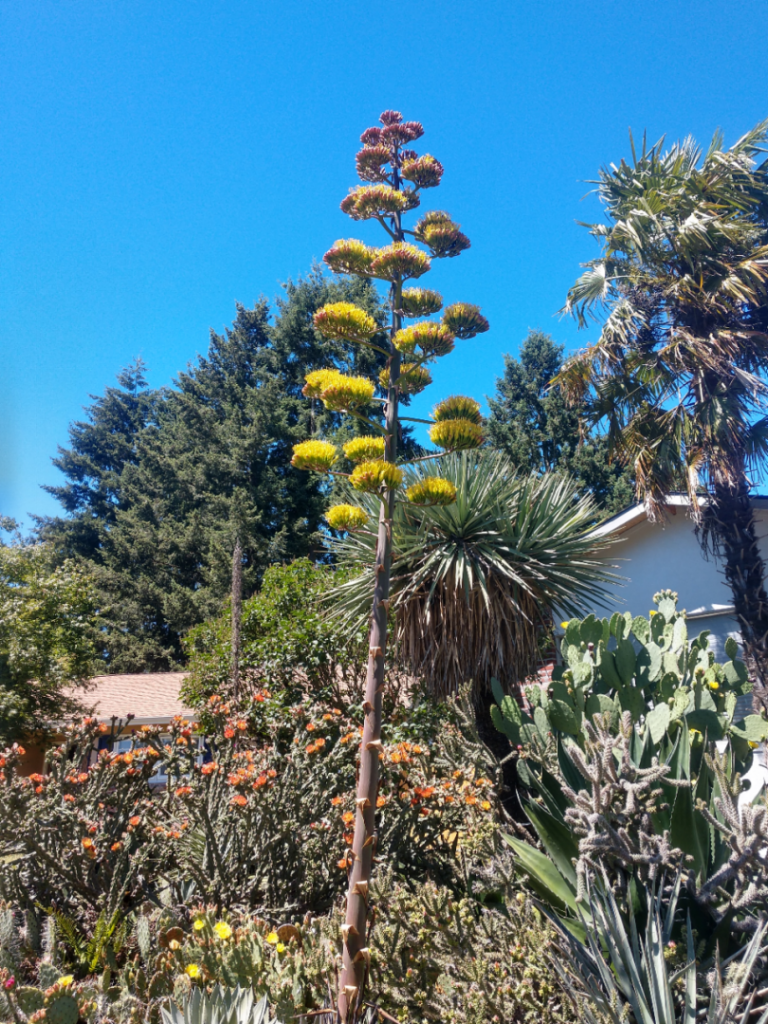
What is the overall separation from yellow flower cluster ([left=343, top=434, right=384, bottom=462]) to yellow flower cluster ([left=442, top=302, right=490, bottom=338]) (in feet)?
2.53

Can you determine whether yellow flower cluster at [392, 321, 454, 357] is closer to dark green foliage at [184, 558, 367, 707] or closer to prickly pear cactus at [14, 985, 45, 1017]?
prickly pear cactus at [14, 985, 45, 1017]

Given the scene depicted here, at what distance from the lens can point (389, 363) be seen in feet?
10.6

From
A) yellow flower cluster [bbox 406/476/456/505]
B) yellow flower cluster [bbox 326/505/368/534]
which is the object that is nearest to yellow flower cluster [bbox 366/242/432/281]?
yellow flower cluster [bbox 406/476/456/505]

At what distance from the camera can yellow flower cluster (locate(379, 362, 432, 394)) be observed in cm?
321

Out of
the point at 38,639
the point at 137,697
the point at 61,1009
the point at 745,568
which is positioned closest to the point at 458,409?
the point at 61,1009

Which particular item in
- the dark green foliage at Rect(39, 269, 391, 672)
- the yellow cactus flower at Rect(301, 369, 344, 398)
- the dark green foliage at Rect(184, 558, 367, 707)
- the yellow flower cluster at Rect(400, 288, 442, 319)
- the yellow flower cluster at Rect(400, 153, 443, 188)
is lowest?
the dark green foliage at Rect(184, 558, 367, 707)

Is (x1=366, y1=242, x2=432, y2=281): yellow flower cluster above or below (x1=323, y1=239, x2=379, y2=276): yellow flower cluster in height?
below

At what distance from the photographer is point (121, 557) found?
25.9 m

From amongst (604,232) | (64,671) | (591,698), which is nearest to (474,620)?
(591,698)

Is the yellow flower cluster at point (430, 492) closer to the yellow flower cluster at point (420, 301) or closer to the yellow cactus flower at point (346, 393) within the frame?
the yellow cactus flower at point (346, 393)

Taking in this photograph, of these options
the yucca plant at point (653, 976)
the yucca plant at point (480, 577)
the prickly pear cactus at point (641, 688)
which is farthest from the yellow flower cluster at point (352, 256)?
the yucca plant at point (653, 976)

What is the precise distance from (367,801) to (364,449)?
147 centimetres

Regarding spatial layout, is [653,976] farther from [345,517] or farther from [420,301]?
[420,301]

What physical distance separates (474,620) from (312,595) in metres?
3.35
